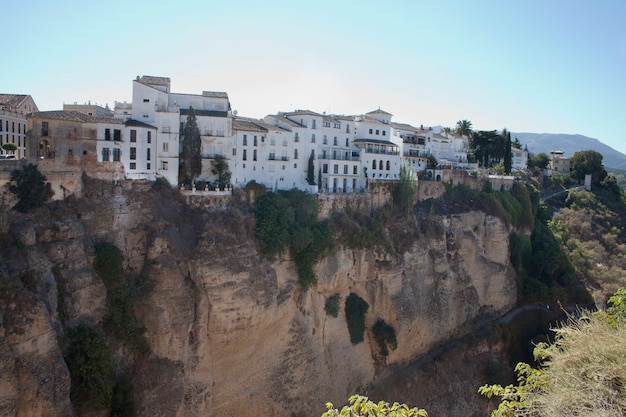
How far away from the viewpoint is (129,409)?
64.5 feet

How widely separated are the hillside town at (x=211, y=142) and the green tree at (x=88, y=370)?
23.5 feet

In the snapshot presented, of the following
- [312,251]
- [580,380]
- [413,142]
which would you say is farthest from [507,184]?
[580,380]

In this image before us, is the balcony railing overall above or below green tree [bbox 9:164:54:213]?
above

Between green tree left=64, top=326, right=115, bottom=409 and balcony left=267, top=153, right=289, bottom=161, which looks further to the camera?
balcony left=267, top=153, right=289, bottom=161

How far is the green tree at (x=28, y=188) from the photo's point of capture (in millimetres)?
19906

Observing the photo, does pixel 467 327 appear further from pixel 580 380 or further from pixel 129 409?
pixel 580 380

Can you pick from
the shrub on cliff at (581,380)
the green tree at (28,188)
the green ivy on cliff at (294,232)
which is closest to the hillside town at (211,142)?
the green tree at (28,188)

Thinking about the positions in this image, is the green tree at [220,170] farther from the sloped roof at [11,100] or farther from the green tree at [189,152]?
the sloped roof at [11,100]

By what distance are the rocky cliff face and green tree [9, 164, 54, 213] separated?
1.66 ft

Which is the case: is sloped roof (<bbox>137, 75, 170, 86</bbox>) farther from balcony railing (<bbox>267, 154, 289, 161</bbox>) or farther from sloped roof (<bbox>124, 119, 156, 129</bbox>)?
balcony railing (<bbox>267, 154, 289, 161</bbox>)

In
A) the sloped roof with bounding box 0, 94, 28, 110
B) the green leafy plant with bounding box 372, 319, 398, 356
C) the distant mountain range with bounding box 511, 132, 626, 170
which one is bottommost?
the green leafy plant with bounding box 372, 319, 398, 356

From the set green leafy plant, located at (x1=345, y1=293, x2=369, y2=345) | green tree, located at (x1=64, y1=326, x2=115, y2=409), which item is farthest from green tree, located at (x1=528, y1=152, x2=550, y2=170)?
green tree, located at (x1=64, y1=326, x2=115, y2=409)

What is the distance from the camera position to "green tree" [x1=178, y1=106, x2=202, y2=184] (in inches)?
1040

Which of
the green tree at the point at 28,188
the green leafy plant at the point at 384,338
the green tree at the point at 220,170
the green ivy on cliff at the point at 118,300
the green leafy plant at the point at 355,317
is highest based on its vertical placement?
the green tree at the point at 220,170
